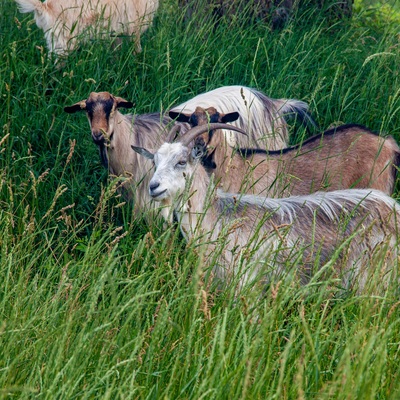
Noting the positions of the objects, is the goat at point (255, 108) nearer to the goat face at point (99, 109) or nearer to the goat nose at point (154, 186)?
the goat face at point (99, 109)

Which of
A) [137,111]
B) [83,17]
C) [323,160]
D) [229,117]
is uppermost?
[83,17]

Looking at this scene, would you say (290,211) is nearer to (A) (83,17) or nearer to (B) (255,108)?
(B) (255,108)

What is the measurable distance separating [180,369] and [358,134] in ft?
9.94

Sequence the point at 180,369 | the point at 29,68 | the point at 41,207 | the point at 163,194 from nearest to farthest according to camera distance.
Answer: the point at 180,369, the point at 163,194, the point at 41,207, the point at 29,68

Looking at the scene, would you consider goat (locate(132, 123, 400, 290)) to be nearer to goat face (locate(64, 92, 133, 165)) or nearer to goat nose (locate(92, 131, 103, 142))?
goat nose (locate(92, 131, 103, 142))

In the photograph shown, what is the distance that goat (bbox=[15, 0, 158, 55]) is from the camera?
21.0 ft

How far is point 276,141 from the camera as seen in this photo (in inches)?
237

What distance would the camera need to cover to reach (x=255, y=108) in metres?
5.94

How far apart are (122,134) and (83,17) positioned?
1.67m

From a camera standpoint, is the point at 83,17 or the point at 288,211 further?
the point at 83,17

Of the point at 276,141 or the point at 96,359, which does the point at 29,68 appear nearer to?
the point at 276,141

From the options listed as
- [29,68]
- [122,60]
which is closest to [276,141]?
[122,60]

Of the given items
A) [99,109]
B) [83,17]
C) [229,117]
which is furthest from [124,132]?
[83,17]

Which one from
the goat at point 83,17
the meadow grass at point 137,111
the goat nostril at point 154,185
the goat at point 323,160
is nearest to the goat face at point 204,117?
the goat at point 323,160
